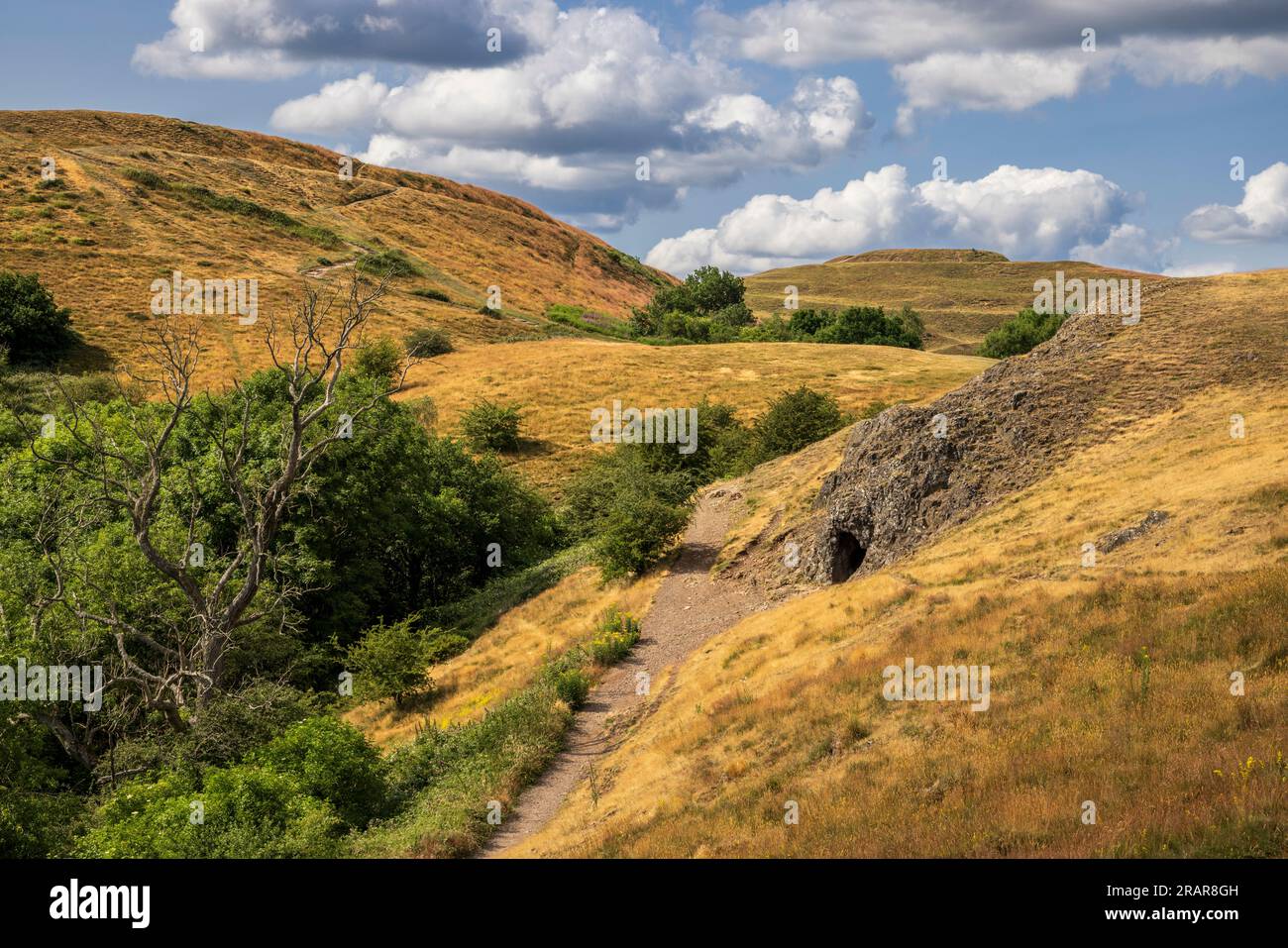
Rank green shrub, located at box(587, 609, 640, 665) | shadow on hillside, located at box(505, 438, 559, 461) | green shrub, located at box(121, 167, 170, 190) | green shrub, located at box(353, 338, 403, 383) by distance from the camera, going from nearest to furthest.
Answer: green shrub, located at box(587, 609, 640, 665), shadow on hillside, located at box(505, 438, 559, 461), green shrub, located at box(353, 338, 403, 383), green shrub, located at box(121, 167, 170, 190)

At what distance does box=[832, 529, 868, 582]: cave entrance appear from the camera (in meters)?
26.5

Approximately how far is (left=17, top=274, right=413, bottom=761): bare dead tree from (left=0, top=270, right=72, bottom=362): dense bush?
36920mm

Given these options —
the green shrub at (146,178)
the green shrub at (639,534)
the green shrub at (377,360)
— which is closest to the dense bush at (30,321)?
the green shrub at (377,360)

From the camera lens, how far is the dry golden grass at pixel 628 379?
6391cm

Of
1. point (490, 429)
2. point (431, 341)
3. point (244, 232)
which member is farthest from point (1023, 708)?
point (244, 232)

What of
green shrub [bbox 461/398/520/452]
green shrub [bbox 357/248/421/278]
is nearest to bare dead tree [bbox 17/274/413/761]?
green shrub [bbox 461/398/520/452]

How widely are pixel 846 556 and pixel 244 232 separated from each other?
91.2 metres

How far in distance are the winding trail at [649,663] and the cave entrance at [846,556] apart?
92.6 inches

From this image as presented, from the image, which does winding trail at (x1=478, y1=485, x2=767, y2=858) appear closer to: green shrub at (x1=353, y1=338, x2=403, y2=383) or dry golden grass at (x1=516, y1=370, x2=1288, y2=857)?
dry golden grass at (x1=516, y1=370, x2=1288, y2=857)

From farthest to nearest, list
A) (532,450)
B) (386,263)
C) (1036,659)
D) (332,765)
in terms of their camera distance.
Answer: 1. (386,263)
2. (532,450)
3. (332,765)
4. (1036,659)

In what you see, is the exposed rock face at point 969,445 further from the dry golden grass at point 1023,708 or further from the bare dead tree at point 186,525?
the bare dead tree at point 186,525

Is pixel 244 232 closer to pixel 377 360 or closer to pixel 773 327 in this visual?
pixel 377 360

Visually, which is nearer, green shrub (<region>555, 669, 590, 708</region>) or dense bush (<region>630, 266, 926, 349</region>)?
green shrub (<region>555, 669, 590, 708</region>)

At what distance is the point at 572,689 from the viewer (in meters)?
22.3
